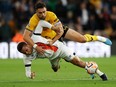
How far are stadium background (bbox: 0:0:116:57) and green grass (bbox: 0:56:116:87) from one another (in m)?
4.99

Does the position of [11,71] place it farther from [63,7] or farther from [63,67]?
[63,7]

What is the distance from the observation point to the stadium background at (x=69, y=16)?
2667cm

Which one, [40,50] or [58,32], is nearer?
[40,50]

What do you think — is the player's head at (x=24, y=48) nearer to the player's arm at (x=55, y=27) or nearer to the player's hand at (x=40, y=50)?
the player's hand at (x=40, y=50)

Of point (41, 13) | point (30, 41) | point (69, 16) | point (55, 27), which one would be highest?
point (69, 16)

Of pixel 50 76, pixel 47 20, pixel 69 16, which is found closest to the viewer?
pixel 47 20

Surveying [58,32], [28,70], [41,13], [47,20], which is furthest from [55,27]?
[28,70]

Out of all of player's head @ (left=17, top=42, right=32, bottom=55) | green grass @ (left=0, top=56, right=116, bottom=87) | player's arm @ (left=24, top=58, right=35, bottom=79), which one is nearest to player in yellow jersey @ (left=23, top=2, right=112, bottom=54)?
player's head @ (left=17, top=42, right=32, bottom=55)

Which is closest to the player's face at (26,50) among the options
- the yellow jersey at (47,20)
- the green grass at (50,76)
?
the yellow jersey at (47,20)

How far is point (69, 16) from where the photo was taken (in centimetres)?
2689

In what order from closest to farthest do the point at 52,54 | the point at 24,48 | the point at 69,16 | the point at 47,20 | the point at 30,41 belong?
the point at 24,48, the point at 30,41, the point at 52,54, the point at 47,20, the point at 69,16

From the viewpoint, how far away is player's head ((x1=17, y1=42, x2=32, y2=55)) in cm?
1386

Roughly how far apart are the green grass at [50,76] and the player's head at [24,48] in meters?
0.77

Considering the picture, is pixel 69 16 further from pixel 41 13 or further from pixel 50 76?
pixel 41 13
